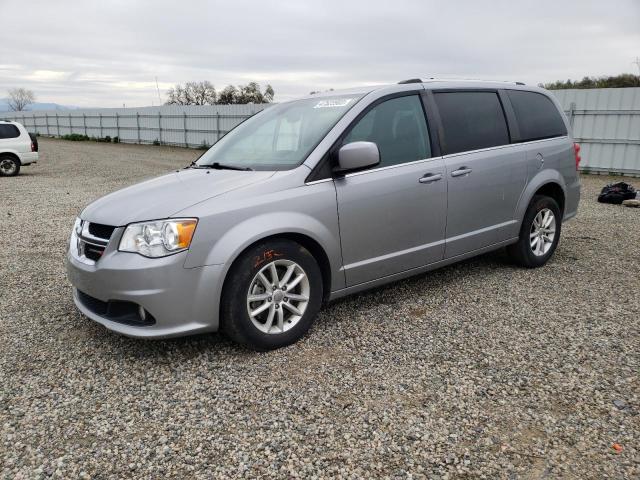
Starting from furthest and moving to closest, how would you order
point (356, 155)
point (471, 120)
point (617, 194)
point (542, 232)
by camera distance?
point (617, 194) < point (542, 232) < point (471, 120) < point (356, 155)

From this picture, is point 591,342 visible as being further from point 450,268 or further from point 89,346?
point 89,346

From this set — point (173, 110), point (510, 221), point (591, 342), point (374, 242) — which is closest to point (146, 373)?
point (374, 242)

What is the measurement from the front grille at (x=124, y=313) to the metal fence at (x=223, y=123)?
13983 mm

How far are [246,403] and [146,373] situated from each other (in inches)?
29.6

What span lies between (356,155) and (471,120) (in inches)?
62.8

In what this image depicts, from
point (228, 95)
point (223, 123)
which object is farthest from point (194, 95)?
point (223, 123)

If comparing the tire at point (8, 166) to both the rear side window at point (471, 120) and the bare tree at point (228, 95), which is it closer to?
the rear side window at point (471, 120)

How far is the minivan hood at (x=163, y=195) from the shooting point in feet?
10.3

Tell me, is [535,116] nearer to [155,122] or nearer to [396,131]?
Result: [396,131]

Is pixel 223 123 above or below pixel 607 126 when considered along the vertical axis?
below

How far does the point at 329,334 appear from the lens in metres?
3.73

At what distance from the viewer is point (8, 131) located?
48.8ft

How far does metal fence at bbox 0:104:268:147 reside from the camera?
82.1 feet

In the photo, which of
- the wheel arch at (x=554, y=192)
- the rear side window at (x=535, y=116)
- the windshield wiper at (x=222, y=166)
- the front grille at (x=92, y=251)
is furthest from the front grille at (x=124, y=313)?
the wheel arch at (x=554, y=192)
